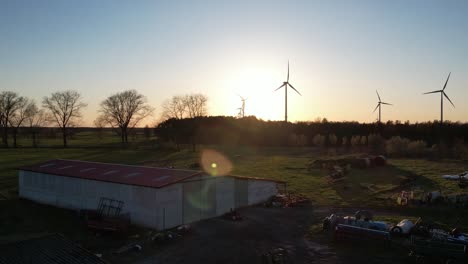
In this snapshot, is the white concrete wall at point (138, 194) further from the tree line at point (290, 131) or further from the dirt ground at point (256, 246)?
the tree line at point (290, 131)

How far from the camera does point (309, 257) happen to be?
2258 centimetres

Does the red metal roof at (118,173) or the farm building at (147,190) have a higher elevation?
the red metal roof at (118,173)

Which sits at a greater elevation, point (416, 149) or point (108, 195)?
point (416, 149)

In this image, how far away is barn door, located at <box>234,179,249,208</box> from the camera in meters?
34.9

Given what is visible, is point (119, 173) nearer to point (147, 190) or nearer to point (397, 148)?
point (147, 190)

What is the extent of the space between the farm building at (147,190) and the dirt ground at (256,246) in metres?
1.89

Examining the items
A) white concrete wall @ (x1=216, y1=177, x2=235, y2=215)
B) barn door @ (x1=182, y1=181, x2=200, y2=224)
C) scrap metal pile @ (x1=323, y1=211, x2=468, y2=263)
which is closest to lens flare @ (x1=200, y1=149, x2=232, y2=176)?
white concrete wall @ (x1=216, y1=177, x2=235, y2=215)

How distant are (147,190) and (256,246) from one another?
8.88 metres

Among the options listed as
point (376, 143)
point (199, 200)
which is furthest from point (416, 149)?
point (199, 200)

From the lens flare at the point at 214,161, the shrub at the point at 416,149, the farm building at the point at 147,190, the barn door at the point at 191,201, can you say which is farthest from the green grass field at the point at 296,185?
the shrub at the point at 416,149

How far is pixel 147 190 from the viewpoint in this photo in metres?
28.4

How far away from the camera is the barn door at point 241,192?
34.9 metres

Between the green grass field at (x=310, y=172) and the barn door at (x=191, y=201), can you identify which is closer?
the barn door at (x=191, y=201)

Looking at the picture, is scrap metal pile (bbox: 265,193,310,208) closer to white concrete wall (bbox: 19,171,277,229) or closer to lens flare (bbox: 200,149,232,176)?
white concrete wall (bbox: 19,171,277,229)
